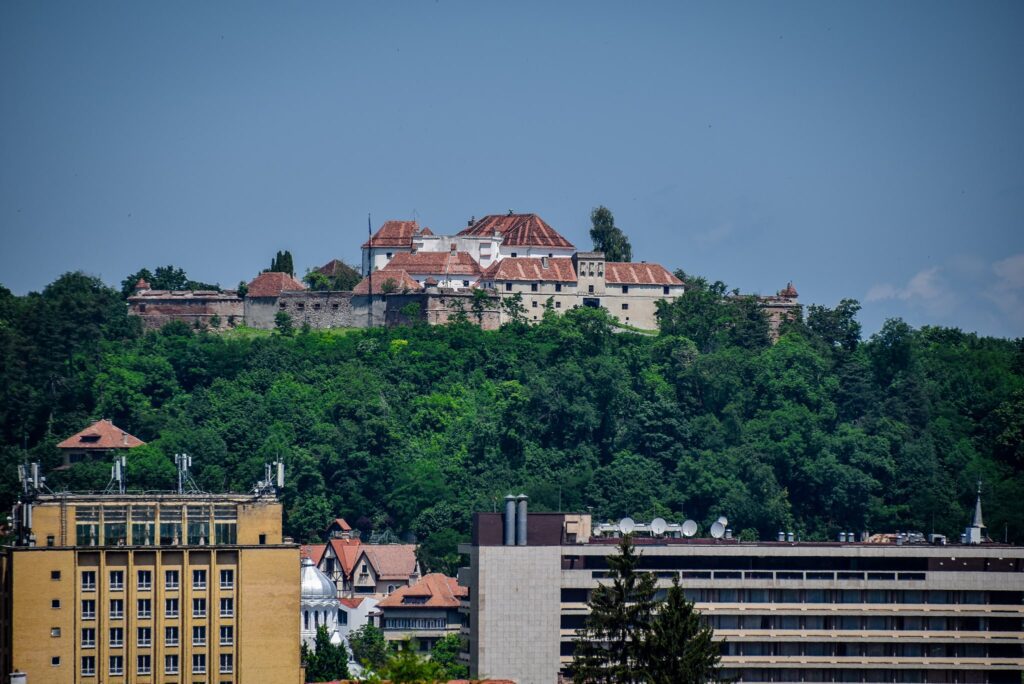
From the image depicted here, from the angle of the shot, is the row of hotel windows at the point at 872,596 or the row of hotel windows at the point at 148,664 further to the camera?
the row of hotel windows at the point at 872,596

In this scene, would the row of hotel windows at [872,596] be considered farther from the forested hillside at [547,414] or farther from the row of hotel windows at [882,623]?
the forested hillside at [547,414]

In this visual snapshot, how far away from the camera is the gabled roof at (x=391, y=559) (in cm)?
13638

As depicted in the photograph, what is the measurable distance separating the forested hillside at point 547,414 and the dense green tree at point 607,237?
660cm

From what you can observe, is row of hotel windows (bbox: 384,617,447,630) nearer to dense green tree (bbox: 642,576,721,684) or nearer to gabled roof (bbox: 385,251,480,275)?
gabled roof (bbox: 385,251,480,275)

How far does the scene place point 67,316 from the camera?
520 ft

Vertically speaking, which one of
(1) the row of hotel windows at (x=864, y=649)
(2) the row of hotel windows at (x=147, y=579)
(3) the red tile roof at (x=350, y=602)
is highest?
(2) the row of hotel windows at (x=147, y=579)

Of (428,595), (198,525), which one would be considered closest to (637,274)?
(428,595)

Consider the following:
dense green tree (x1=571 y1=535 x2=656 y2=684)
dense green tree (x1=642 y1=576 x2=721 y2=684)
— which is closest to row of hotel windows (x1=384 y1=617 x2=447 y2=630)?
dense green tree (x1=571 y1=535 x2=656 y2=684)

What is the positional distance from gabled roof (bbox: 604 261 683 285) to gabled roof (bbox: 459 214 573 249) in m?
4.00

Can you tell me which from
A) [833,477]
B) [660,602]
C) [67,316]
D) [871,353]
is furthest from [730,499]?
[660,602]

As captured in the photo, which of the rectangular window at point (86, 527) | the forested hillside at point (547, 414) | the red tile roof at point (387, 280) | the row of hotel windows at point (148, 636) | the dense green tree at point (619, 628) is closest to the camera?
the dense green tree at point (619, 628)

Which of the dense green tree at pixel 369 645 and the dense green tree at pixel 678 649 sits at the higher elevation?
the dense green tree at pixel 678 649

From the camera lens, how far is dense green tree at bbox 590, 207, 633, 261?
552ft

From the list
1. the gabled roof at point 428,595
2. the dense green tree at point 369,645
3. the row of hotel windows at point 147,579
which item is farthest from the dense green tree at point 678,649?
the gabled roof at point 428,595
